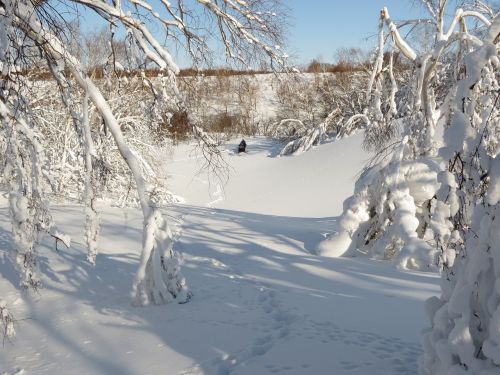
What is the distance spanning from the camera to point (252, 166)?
22000 millimetres

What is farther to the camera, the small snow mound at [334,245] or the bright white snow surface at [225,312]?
the small snow mound at [334,245]

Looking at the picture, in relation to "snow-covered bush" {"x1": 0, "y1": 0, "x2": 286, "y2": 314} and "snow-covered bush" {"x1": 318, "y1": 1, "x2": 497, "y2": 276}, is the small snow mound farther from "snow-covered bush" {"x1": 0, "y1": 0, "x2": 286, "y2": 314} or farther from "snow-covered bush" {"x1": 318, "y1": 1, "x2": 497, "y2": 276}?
"snow-covered bush" {"x1": 0, "y1": 0, "x2": 286, "y2": 314}

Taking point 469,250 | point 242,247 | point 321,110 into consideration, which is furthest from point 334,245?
point 321,110

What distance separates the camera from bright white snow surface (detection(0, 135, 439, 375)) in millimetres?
3084

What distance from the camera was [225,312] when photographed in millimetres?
4059

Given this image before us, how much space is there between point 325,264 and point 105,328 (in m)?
2.70

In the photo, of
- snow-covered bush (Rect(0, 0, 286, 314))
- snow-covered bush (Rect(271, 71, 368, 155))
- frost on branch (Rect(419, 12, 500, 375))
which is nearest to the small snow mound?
snow-covered bush (Rect(0, 0, 286, 314))

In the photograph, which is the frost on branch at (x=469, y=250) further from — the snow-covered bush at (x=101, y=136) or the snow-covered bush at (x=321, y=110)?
the snow-covered bush at (x=321, y=110)

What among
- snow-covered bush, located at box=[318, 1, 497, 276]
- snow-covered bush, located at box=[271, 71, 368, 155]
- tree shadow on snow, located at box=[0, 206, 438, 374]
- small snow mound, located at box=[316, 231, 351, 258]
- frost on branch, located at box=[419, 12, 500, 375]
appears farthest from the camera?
snow-covered bush, located at box=[271, 71, 368, 155]

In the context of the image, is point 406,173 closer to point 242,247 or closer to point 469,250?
point 242,247

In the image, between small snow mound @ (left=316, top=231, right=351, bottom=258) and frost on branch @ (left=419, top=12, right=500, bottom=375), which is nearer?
frost on branch @ (left=419, top=12, right=500, bottom=375)

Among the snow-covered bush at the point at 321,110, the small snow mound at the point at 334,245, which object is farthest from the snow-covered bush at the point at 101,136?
the snow-covered bush at the point at 321,110

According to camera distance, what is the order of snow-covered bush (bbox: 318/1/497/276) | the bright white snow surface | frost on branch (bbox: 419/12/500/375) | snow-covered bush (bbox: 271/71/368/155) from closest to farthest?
frost on branch (bbox: 419/12/500/375), the bright white snow surface, snow-covered bush (bbox: 318/1/497/276), snow-covered bush (bbox: 271/71/368/155)

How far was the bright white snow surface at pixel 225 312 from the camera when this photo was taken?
3084mm
